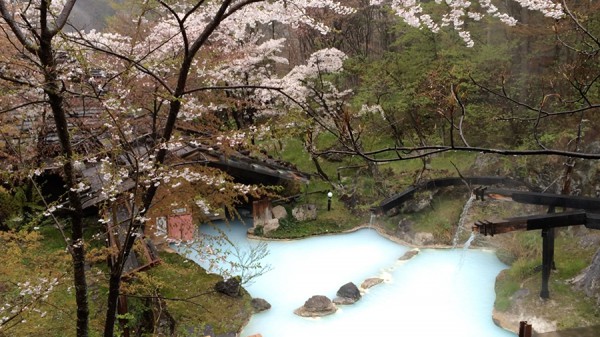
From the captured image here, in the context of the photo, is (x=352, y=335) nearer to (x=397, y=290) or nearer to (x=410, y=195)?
(x=397, y=290)

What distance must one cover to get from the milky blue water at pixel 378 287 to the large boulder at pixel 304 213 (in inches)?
38.6

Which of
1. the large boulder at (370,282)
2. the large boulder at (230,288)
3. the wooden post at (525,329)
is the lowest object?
the large boulder at (370,282)

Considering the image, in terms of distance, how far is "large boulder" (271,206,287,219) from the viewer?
1414 centimetres

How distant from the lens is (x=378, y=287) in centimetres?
1043

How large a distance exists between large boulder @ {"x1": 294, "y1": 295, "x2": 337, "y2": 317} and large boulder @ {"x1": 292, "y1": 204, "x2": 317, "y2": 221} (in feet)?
15.6

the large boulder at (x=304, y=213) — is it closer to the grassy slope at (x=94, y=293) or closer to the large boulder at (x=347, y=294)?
the grassy slope at (x=94, y=293)

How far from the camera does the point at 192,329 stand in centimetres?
836

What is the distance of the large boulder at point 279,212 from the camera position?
14141 millimetres

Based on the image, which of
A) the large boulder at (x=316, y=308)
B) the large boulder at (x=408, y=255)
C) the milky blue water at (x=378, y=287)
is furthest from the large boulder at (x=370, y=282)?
the large boulder at (x=408, y=255)

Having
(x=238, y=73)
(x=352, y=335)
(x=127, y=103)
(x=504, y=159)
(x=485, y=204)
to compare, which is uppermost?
(x=238, y=73)

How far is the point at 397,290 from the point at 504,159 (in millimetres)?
6257

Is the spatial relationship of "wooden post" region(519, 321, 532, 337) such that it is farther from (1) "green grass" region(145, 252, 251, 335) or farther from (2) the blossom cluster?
(1) "green grass" region(145, 252, 251, 335)

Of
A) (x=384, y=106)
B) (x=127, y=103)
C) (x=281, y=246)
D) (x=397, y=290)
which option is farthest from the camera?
(x=384, y=106)

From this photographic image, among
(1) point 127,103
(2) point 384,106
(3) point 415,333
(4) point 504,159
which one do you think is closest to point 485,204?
(4) point 504,159
